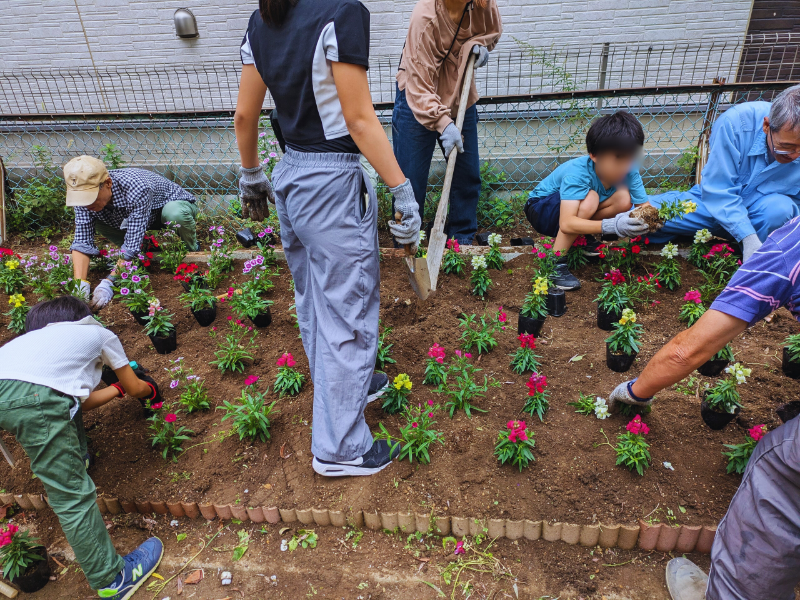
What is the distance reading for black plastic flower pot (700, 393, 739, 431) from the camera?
7.16 ft

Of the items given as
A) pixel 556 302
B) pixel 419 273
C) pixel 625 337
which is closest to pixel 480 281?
pixel 556 302

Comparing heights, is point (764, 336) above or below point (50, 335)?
below

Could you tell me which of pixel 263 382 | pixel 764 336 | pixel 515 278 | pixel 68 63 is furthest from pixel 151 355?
pixel 68 63

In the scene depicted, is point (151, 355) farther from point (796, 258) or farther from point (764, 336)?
point (764, 336)

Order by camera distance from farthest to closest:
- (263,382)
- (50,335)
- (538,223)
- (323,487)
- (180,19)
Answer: (180,19) → (538,223) → (263,382) → (323,487) → (50,335)

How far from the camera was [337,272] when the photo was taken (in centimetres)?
191

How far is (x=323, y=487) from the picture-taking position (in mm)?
2193

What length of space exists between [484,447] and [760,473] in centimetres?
103

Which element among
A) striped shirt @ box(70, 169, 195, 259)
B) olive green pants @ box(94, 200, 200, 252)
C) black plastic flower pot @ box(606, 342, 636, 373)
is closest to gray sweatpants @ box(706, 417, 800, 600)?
black plastic flower pot @ box(606, 342, 636, 373)

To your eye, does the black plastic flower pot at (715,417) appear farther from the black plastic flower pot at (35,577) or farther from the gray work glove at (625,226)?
the black plastic flower pot at (35,577)

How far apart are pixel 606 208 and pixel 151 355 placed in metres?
3.22

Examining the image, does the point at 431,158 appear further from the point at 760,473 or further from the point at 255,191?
the point at 760,473

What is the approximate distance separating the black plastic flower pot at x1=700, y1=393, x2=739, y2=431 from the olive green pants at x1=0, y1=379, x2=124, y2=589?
2.57m

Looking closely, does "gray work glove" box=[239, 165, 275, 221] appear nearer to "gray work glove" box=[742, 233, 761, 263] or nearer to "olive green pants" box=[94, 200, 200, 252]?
"olive green pants" box=[94, 200, 200, 252]
